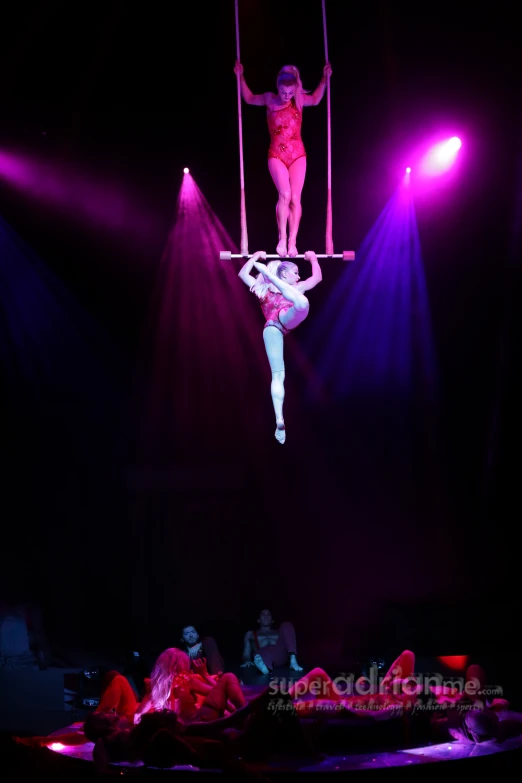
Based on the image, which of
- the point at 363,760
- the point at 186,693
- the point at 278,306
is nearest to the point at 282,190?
the point at 278,306

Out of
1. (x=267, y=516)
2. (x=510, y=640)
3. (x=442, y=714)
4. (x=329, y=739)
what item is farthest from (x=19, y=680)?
(x=510, y=640)

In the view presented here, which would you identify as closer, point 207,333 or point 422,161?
point 422,161

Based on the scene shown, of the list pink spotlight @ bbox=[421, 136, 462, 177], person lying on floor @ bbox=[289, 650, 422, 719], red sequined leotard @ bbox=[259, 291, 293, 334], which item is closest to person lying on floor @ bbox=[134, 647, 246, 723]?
person lying on floor @ bbox=[289, 650, 422, 719]

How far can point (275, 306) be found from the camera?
21.0 feet

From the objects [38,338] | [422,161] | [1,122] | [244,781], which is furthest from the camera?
[38,338]

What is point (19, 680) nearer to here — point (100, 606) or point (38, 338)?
point (100, 606)

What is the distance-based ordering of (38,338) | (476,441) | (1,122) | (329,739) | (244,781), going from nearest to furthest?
(244,781) < (329,739) < (1,122) < (38,338) < (476,441)

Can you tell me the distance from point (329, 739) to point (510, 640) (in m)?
3.57

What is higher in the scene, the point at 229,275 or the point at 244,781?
the point at 229,275

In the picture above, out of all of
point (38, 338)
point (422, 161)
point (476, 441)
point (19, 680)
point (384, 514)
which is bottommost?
point (19, 680)

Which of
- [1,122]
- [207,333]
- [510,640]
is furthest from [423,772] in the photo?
[1,122]

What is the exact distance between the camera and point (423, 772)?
488 cm

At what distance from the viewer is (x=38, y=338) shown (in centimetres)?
841

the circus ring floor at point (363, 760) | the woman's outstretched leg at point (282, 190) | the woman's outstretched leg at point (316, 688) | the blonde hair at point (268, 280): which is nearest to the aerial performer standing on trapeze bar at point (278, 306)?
the blonde hair at point (268, 280)
